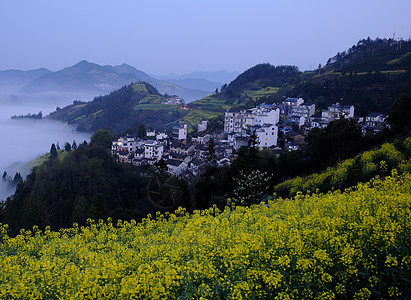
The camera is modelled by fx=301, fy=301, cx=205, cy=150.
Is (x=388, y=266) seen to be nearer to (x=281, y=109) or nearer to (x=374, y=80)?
(x=281, y=109)

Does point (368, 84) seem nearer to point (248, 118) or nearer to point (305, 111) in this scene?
point (305, 111)

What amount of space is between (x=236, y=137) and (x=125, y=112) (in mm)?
92057

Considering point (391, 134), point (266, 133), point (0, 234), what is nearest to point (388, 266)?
point (0, 234)

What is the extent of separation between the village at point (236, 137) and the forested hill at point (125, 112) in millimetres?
40722

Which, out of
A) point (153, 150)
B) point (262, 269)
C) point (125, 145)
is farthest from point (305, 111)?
point (262, 269)

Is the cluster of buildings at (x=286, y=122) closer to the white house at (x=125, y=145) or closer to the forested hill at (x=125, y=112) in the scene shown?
the white house at (x=125, y=145)

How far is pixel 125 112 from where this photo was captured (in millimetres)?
129375

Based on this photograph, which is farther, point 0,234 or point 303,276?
point 0,234

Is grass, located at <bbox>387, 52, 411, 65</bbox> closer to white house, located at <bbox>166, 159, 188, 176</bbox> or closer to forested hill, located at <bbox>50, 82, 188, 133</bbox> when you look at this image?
white house, located at <bbox>166, 159, 188, 176</bbox>

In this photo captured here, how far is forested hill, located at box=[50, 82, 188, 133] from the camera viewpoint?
11131 centimetres

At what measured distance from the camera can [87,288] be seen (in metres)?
4.72

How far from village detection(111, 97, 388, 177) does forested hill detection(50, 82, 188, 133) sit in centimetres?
4072

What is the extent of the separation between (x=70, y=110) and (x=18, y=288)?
189 m

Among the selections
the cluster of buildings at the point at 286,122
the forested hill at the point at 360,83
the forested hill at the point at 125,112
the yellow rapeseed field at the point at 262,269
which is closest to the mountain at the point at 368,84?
the forested hill at the point at 360,83
